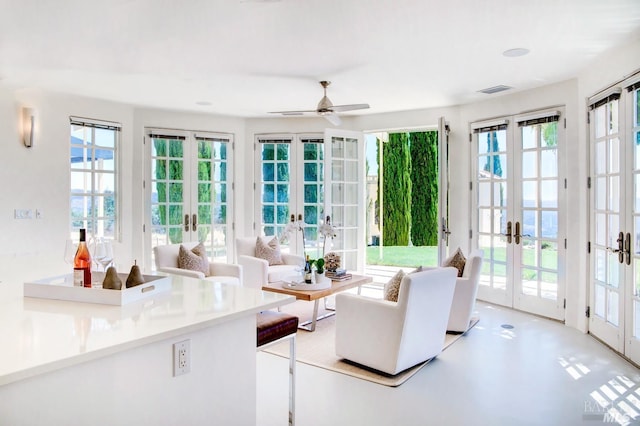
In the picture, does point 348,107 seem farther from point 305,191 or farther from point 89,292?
point 89,292

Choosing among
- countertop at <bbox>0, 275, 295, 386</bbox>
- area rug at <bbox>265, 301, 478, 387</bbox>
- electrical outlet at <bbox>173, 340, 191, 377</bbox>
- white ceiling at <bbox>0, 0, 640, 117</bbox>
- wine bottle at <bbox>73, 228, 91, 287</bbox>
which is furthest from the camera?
area rug at <bbox>265, 301, 478, 387</bbox>

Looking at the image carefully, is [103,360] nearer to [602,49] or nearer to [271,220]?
[602,49]

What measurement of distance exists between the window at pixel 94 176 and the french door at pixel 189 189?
491 millimetres

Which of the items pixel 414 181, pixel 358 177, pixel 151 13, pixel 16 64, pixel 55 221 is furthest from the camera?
pixel 414 181

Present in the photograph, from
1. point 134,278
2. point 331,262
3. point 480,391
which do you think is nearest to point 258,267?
point 331,262

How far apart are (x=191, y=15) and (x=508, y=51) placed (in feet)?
8.44

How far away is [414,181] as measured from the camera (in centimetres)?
998

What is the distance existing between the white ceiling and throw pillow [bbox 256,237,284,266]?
6.05 feet

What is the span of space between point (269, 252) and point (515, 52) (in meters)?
3.47

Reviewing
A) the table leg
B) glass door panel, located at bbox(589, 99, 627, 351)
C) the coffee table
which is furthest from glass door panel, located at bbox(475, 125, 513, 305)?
the table leg

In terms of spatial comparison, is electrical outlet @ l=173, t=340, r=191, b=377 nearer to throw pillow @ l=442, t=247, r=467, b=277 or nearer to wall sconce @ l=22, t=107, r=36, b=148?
throw pillow @ l=442, t=247, r=467, b=277

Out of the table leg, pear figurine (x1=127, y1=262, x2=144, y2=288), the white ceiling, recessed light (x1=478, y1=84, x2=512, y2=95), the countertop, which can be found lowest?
the table leg

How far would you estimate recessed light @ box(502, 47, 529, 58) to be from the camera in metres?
3.78

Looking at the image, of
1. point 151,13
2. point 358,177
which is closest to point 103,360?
point 151,13
